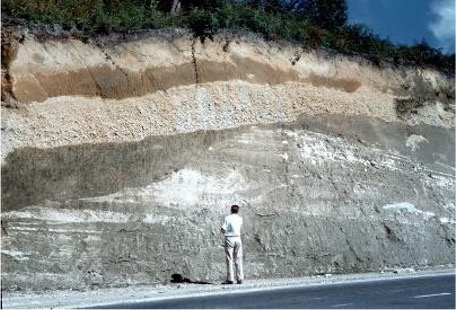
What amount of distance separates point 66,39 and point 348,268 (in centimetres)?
876

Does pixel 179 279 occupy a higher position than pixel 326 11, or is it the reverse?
pixel 326 11

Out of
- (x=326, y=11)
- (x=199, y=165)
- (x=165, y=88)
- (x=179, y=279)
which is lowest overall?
(x=179, y=279)

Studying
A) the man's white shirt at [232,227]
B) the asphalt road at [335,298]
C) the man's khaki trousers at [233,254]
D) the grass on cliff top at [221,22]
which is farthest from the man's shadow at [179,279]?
the grass on cliff top at [221,22]

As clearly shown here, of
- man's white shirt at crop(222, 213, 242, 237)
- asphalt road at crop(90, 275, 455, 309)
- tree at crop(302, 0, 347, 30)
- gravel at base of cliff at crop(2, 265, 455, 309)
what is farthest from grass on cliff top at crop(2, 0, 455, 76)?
asphalt road at crop(90, 275, 455, 309)

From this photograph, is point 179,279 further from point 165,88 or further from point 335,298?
point 165,88

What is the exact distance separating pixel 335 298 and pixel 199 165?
644 centimetres

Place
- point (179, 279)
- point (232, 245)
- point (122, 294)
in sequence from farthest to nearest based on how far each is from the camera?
point (179, 279), point (232, 245), point (122, 294)

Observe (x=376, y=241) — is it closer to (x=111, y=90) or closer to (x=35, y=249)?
(x=111, y=90)

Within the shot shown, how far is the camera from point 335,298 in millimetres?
10078

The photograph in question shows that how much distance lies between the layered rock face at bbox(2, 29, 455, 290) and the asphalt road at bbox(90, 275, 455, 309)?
11.2 feet

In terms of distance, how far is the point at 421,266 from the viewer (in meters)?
17.7

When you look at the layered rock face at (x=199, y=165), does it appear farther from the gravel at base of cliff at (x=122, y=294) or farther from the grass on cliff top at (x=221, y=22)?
the gravel at base of cliff at (x=122, y=294)

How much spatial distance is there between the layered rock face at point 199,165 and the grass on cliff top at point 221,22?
1.46 ft

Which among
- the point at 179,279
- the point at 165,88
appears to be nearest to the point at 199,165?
the point at 165,88
